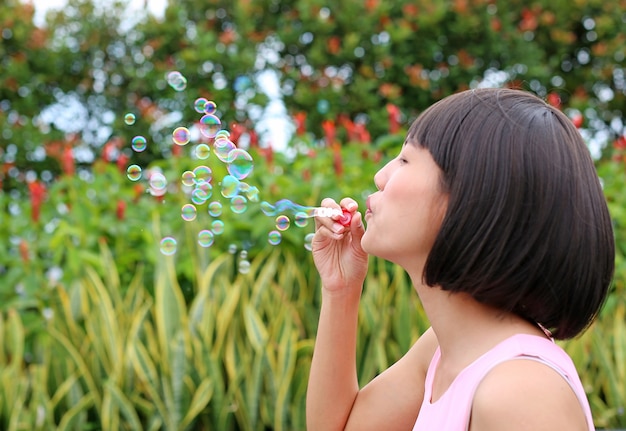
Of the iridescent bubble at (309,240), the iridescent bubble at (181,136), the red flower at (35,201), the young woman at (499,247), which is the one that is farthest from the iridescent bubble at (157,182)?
the red flower at (35,201)

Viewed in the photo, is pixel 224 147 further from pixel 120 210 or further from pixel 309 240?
pixel 120 210

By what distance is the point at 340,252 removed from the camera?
1.75m

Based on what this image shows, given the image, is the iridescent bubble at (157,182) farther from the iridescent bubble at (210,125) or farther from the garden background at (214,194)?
the iridescent bubble at (210,125)

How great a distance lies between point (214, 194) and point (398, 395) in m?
2.07

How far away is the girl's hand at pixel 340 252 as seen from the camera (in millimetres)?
1681

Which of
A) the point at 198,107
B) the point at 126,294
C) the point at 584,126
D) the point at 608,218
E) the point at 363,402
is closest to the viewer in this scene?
the point at 608,218

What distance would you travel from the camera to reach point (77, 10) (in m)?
7.24

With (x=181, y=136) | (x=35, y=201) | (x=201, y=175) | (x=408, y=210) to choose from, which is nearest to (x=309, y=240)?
(x=201, y=175)

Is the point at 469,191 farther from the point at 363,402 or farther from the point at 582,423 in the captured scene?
the point at 363,402

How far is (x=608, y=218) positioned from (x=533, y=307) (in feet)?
0.58

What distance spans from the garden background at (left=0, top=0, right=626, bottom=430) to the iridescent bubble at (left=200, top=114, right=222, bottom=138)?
367mm

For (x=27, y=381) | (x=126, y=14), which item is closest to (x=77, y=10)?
(x=126, y=14)

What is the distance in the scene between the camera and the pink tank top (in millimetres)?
1282

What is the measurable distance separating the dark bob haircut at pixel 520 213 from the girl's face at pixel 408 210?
2 centimetres
